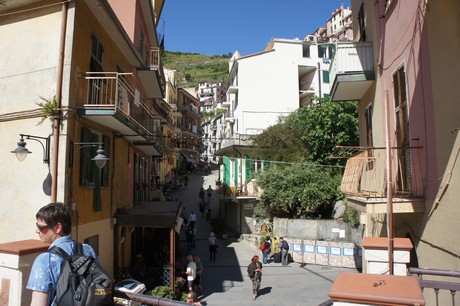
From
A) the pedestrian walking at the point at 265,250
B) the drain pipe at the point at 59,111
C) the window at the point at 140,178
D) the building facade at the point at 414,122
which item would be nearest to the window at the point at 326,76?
the pedestrian walking at the point at 265,250

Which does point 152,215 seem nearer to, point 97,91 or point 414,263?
point 97,91

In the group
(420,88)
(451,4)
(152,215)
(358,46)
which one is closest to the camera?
(451,4)

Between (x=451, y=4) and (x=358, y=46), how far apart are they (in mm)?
6123

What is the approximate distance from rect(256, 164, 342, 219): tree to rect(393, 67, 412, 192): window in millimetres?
14478

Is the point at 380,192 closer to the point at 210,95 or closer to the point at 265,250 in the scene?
the point at 265,250

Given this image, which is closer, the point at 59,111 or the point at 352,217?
the point at 59,111

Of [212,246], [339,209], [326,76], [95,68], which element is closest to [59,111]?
[95,68]

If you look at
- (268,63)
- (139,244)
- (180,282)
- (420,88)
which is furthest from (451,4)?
(268,63)

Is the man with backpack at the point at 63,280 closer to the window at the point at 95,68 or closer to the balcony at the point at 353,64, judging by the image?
the window at the point at 95,68

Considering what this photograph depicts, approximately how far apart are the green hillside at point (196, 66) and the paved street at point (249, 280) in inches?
4619

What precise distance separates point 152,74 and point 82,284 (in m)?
16.0

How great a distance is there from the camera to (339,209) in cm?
2327

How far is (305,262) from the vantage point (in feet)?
69.2

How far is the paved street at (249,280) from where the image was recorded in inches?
564
